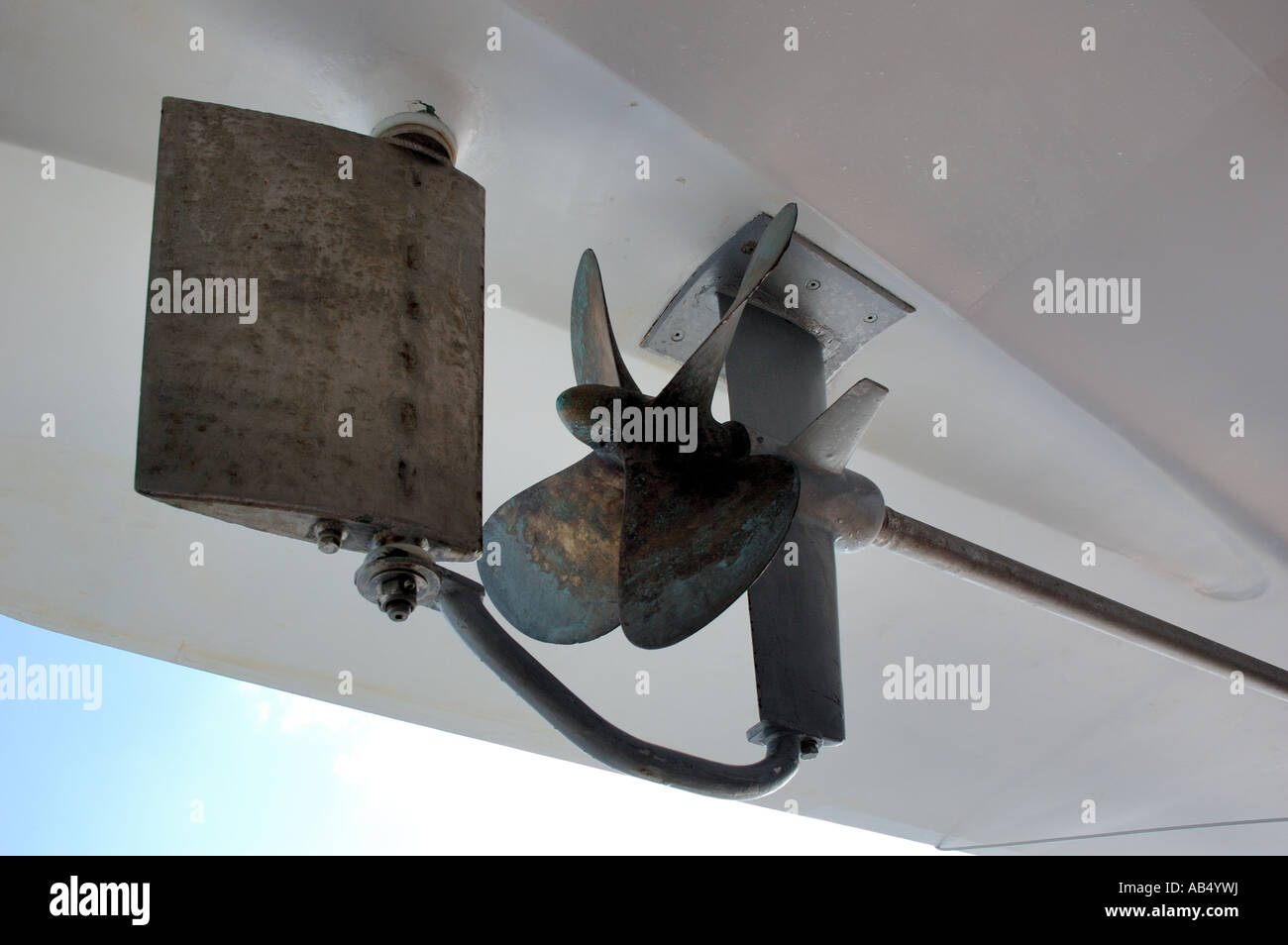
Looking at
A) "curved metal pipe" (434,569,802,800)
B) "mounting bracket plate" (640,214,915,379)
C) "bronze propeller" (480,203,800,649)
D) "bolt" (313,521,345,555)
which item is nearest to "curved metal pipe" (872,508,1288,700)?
"mounting bracket plate" (640,214,915,379)

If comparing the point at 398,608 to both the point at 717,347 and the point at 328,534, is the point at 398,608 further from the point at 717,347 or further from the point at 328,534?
the point at 717,347

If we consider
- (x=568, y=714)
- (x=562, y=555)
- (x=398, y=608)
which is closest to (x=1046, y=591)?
(x=562, y=555)

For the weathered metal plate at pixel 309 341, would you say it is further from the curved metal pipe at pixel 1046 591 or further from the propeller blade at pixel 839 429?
the curved metal pipe at pixel 1046 591

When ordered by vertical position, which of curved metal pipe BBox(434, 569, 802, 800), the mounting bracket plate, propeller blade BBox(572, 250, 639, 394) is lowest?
curved metal pipe BBox(434, 569, 802, 800)

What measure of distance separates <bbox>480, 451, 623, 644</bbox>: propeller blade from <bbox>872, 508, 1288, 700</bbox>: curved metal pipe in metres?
0.77

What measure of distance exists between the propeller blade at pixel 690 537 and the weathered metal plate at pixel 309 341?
296 millimetres

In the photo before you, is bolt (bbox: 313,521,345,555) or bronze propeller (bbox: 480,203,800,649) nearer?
bolt (bbox: 313,521,345,555)

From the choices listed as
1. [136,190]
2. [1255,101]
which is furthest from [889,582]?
[136,190]

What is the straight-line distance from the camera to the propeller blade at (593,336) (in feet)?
7.64

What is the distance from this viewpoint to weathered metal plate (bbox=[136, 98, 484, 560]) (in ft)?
6.08

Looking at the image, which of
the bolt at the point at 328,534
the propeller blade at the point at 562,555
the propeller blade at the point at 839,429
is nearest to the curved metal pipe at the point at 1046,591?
the propeller blade at the point at 839,429

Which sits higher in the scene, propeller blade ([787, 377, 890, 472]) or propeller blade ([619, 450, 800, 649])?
propeller blade ([787, 377, 890, 472])

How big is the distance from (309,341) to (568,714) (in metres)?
0.76

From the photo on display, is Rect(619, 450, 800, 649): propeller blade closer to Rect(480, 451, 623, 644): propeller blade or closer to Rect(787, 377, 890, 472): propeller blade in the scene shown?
Rect(480, 451, 623, 644): propeller blade
